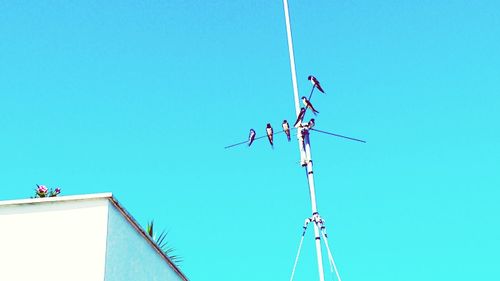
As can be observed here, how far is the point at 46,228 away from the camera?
9.00 metres

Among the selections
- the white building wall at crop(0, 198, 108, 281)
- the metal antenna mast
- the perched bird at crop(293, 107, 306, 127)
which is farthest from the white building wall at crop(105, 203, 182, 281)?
the perched bird at crop(293, 107, 306, 127)

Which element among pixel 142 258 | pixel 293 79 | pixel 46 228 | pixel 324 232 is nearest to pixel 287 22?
pixel 293 79

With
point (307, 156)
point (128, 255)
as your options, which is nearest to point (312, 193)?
point (307, 156)

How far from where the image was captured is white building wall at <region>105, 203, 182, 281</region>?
9000 mm

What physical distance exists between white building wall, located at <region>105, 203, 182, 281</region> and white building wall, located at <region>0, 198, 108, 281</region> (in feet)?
0.60

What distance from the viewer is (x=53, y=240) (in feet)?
29.2

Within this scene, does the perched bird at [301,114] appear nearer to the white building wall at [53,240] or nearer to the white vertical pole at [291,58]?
the white vertical pole at [291,58]

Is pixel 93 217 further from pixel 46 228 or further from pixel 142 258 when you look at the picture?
pixel 142 258

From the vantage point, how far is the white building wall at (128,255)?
9000mm

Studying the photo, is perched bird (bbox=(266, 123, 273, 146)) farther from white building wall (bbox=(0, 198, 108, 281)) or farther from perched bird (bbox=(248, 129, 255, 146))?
white building wall (bbox=(0, 198, 108, 281))

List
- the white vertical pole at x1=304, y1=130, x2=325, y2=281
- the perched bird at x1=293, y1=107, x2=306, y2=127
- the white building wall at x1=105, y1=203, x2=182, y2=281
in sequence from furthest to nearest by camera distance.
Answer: the perched bird at x1=293, y1=107, x2=306, y2=127 < the white vertical pole at x1=304, y1=130, x2=325, y2=281 < the white building wall at x1=105, y1=203, x2=182, y2=281

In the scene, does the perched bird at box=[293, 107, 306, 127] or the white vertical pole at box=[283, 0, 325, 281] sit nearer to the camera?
the white vertical pole at box=[283, 0, 325, 281]

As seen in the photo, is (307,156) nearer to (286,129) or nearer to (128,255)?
(286,129)

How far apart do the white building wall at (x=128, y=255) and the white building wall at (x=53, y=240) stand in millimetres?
182
